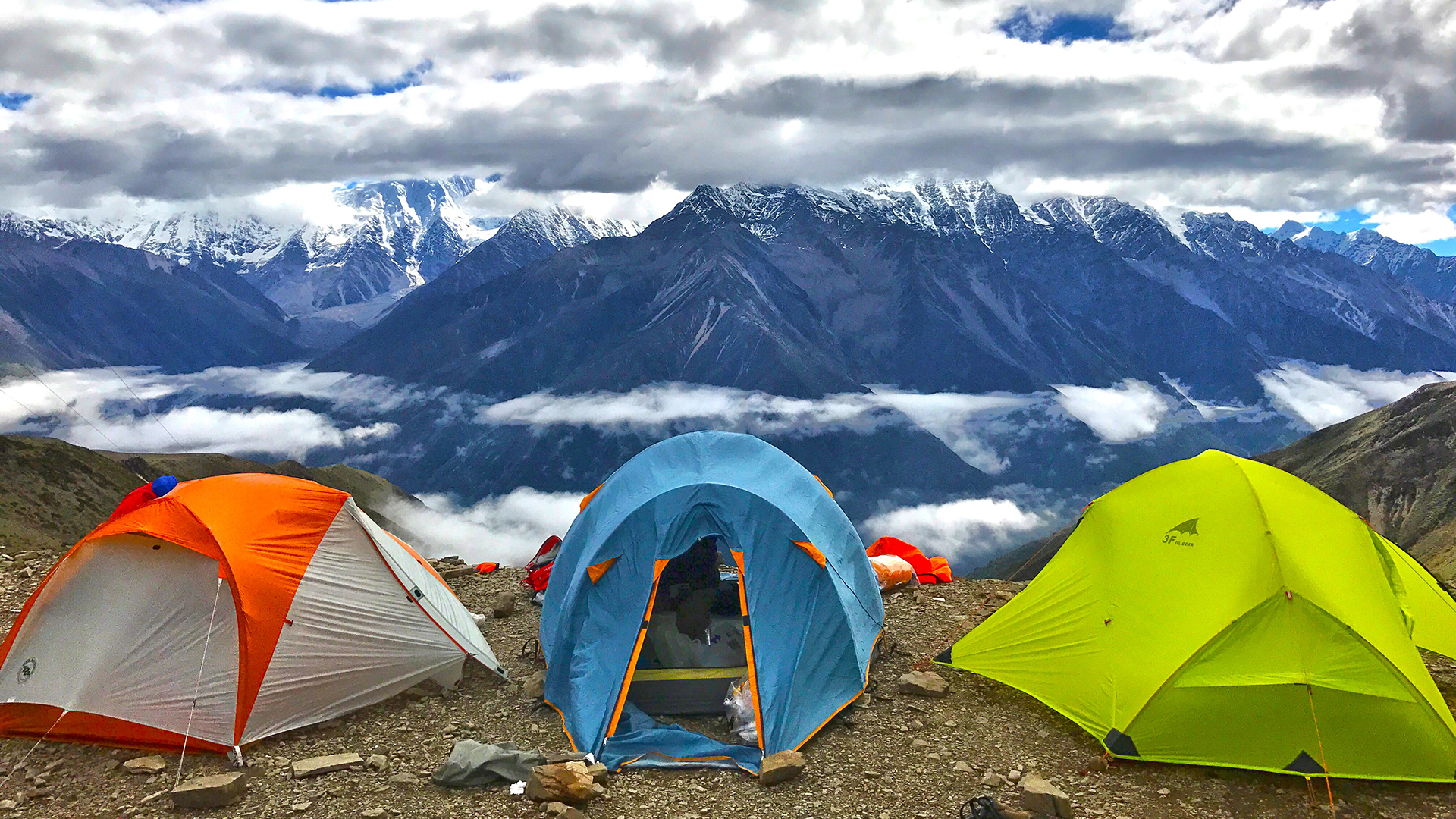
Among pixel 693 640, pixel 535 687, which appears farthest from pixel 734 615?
pixel 535 687

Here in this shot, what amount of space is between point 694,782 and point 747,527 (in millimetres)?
4183

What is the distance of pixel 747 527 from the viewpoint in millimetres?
14445

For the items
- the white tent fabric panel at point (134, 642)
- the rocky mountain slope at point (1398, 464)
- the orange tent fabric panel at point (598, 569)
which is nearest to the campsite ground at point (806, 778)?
the white tent fabric panel at point (134, 642)

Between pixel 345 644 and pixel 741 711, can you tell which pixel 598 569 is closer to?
pixel 741 711

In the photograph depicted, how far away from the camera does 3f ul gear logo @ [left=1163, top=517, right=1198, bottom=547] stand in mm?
13438

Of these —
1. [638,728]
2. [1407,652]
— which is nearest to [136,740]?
[638,728]

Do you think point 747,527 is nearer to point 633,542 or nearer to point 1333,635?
point 633,542

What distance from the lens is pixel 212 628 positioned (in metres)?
13.1

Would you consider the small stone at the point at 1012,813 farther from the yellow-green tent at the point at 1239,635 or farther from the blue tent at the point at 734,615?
the blue tent at the point at 734,615

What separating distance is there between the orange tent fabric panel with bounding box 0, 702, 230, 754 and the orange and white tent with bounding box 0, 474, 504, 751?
0.07 ft

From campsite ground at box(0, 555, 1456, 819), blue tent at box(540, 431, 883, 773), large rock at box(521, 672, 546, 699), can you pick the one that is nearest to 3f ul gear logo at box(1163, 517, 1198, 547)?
campsite ground at box(0, 555, 1456, 819)

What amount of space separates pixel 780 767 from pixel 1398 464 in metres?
108

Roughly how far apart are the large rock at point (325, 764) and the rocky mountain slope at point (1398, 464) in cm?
8190

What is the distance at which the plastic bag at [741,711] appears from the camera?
1298 cm
